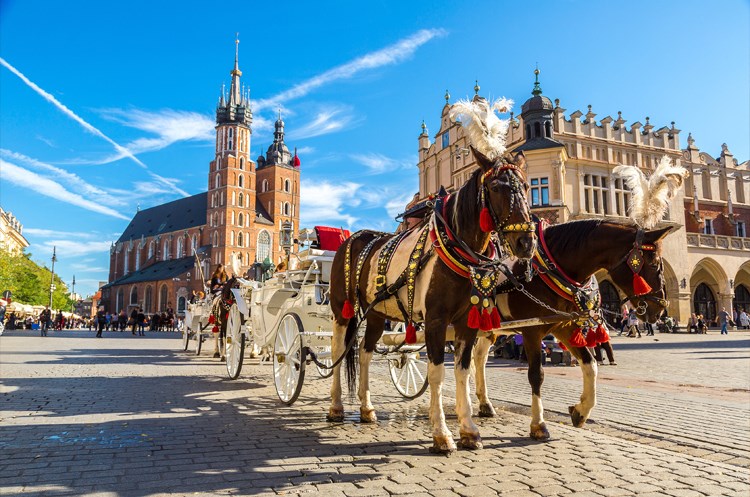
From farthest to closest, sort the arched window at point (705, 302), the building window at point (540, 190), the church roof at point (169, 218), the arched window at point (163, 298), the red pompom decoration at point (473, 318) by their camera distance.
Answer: the church roof at point (169, 218) < the arched window at point (163, 298) < the arched window at point (705, 302) < the building window at point (540, 190) < the red pompom decoration at point (473, 318)

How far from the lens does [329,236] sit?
8453mm

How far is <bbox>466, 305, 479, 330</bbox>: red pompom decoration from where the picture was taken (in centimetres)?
423

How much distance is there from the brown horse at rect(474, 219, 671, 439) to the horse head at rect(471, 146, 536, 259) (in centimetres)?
114

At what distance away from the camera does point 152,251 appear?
9544 centimetres

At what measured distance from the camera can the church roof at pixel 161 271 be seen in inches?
3177

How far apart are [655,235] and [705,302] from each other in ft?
134

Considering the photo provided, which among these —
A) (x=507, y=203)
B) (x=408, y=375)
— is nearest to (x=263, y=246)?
(x=408, y=375)

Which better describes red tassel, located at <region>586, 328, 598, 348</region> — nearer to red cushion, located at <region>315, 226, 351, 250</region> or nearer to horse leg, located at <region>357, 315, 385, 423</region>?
horse leg, located at <region>357, 315, 385, 423</region>

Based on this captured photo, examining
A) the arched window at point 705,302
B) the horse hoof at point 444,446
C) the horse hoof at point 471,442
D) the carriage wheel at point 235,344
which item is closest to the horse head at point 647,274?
the horse hoof at point 471,442

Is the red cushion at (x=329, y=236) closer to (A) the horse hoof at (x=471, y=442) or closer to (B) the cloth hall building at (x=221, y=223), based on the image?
(A) the horse hoof at (x=471, y=442)

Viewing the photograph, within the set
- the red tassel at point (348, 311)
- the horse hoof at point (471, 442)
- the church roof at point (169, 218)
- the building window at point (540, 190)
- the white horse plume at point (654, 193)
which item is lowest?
the horse hoof at point (471, 442)

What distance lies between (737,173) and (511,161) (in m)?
47.2

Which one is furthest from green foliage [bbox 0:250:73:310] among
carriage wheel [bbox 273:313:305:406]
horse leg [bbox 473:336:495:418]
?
horse leg [bbox 473:336:495:418]

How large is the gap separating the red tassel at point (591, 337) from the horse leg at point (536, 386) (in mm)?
430
